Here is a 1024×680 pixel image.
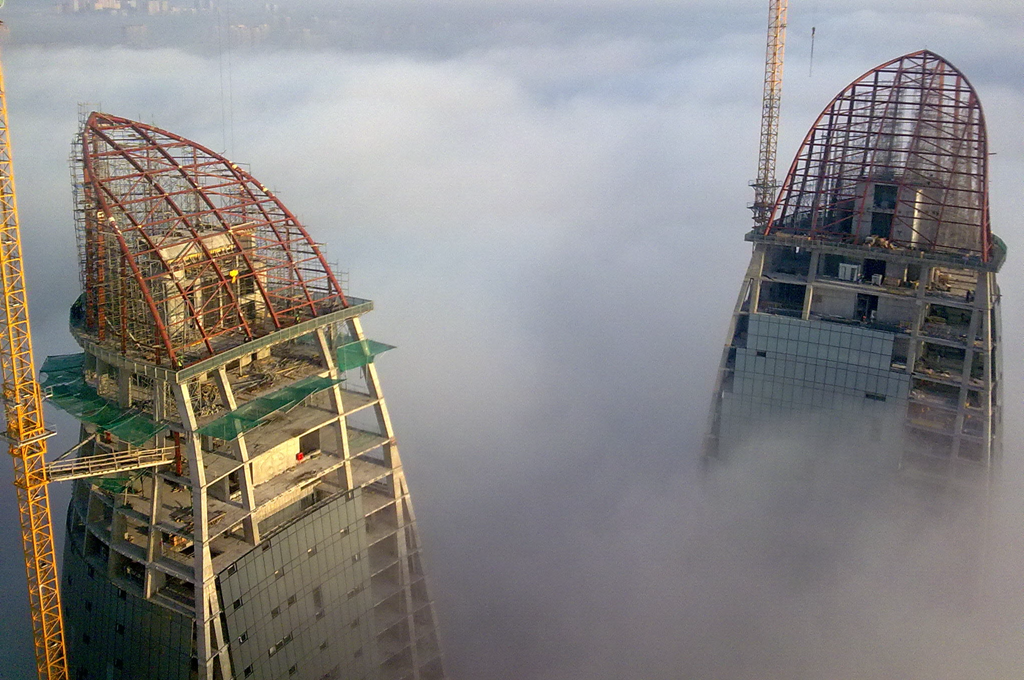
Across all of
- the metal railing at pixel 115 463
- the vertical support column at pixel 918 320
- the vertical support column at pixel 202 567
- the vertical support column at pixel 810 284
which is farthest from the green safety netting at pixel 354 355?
the vertical support column at pixel 918 320

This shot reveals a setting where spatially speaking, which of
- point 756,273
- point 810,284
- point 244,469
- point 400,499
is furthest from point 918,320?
point 244,469

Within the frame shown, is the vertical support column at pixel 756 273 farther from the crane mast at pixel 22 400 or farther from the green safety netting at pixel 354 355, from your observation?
the crane mast at pixel 22 400

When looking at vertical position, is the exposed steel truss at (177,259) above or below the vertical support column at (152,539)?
above

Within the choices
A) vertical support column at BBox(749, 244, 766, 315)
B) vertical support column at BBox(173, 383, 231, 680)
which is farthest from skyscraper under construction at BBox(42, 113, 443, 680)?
vertical support column at BBox(749, 244, 766, 315)

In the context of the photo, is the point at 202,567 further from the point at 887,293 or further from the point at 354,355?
the point at 887,293

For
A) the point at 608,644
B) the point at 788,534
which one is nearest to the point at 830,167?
the point at 788,534

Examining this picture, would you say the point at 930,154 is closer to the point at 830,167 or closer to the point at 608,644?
the point at 830,167

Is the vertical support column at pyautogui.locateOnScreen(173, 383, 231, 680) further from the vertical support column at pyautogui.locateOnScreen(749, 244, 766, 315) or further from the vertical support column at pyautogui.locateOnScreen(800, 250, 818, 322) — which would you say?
the vertical support column at pyautogui.locateOnScreen(800, 250, 818, 322)
